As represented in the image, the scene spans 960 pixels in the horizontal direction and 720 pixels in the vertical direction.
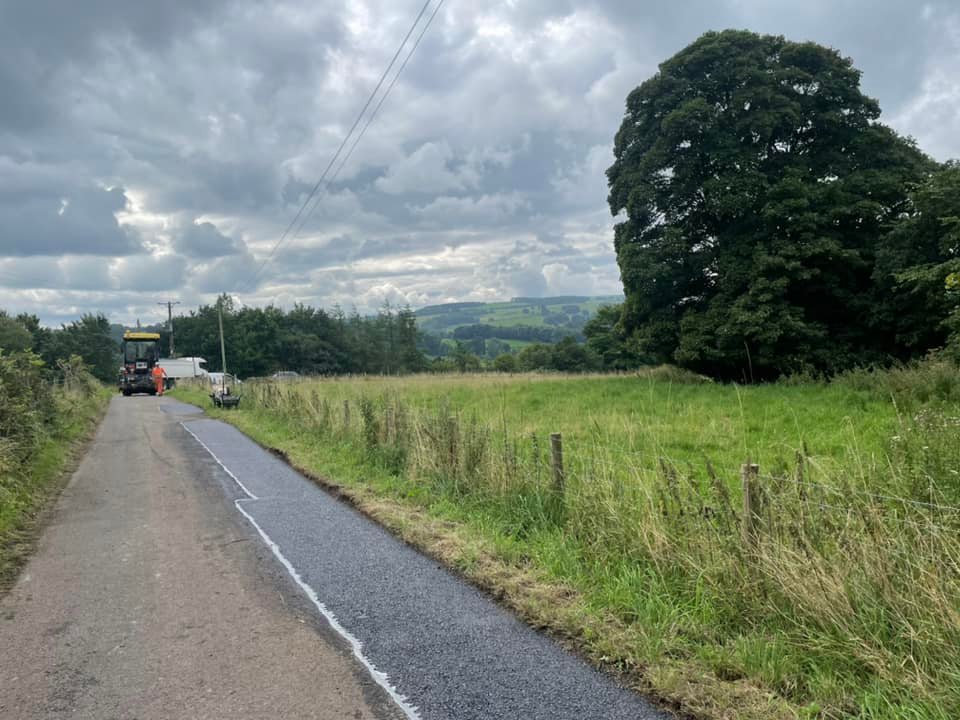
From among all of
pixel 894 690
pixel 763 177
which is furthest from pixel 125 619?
pixel 763 177

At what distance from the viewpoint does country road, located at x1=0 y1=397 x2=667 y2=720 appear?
3549 mm

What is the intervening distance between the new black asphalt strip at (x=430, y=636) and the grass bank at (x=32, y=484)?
2.39 metres

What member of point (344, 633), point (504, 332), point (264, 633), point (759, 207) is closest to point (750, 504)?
point (344, 633)

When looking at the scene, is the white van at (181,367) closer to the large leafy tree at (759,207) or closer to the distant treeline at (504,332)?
the large leafy tree at (759,207)

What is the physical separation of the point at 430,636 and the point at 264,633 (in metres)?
1.22

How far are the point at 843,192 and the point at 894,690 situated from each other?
22095 mm

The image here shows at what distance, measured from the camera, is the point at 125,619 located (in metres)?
4.80

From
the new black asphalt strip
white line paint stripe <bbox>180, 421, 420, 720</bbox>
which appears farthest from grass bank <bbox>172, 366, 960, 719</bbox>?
white line paint stripe <bbox>180, 421, 420, 720</bbox>

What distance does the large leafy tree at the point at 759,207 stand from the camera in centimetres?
2078

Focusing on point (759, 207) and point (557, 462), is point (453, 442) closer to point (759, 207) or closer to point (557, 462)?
point (557, 462)

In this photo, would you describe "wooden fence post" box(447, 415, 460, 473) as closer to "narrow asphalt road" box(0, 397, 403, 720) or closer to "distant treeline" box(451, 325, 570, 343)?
"narrow asphalt road" box(0, 397, 403, 720)

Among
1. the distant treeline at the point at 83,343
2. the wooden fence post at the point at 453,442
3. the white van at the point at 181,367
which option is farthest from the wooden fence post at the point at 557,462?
the distant treeline at the point at 83,343

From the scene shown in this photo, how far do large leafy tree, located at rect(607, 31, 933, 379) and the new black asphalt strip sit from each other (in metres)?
17.2

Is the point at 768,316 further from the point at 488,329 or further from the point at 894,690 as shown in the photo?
the point at 488,329
